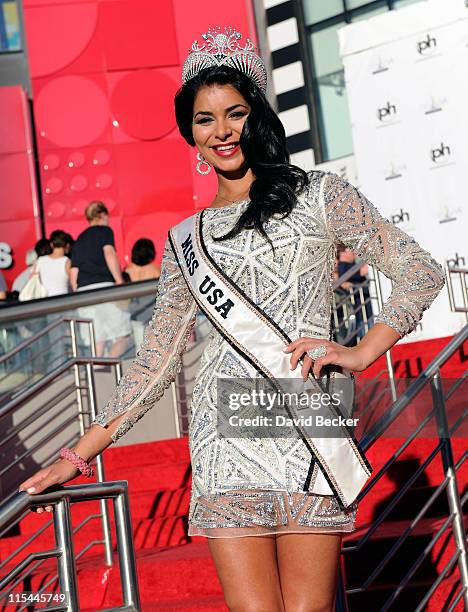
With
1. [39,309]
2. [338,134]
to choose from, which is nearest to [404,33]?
[39,309]

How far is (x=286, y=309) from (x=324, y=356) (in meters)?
0.15

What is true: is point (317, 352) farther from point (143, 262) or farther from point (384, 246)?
point (143, 262)

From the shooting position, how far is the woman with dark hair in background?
2014 mm

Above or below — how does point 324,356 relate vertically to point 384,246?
below

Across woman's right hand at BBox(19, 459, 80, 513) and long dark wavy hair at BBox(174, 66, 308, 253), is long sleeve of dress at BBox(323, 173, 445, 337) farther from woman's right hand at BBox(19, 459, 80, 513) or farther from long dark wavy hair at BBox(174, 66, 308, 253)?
woman's right hand at BBox(19, 459, 80, 513)

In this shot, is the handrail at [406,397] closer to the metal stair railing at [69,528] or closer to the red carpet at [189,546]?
the metal stair railing at [69,528]

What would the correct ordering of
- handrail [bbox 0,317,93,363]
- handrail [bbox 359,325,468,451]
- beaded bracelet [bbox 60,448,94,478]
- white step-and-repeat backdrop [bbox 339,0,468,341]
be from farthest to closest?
white step-and-repeat backdrop [bbox 339,0,468,341], handrail [bbox 0,317,93,363], handrail [bbox 359,325,468,451], beaded bracelet [bbox 60,448,94,478]

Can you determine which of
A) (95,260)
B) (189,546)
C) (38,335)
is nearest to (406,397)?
(189,546)

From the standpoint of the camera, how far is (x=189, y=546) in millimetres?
4879

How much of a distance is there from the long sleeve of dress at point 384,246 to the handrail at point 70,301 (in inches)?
184

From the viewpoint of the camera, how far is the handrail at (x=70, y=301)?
6809 mm

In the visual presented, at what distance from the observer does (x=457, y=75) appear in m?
7.25

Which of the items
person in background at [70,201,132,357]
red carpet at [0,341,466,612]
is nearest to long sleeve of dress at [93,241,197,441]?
red carpet at [0,341,466,612]

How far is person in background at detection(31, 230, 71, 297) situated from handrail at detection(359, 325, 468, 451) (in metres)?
4.96
